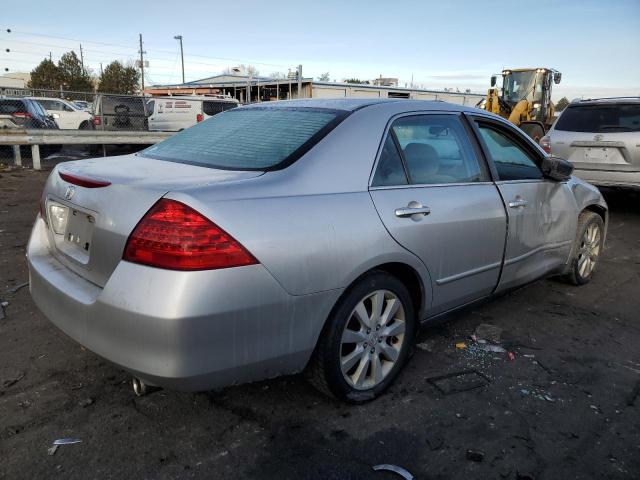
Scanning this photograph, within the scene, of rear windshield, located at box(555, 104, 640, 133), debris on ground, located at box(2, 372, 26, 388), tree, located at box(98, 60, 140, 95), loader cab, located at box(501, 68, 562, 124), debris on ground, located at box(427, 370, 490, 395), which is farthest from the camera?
tree, located at box(98, 60, 140, 95)

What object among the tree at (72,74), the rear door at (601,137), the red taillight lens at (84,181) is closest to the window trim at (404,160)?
the red taillight lens at (84,181)

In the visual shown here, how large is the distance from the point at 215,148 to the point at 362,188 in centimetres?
92

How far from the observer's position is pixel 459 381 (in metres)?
3.02

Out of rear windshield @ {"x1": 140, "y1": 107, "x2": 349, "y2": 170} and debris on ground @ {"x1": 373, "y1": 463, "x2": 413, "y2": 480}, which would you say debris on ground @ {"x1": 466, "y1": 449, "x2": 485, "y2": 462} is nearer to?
debris on ground @ {"x1": 373, "y1": 463, "x2": 413, "y2": 480}

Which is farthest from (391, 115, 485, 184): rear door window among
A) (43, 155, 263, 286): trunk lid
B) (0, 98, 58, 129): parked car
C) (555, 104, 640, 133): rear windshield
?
(0, 98, 58, 129): parked car

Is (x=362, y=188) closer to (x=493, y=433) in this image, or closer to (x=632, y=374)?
(x=493, y=433)

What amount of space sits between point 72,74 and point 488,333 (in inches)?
2397

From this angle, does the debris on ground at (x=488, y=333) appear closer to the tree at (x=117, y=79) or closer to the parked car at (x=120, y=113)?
the parked car at (x=120, y=113)

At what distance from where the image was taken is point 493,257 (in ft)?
11.1

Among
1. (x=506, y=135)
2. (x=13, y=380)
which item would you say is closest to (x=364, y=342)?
(x=13, y=380)

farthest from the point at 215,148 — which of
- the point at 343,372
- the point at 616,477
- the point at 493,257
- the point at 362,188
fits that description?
the point at 616,477

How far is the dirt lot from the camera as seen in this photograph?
226 centimetres

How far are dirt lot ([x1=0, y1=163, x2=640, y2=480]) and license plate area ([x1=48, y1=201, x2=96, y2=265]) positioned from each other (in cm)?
81

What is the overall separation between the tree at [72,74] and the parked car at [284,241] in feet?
189
